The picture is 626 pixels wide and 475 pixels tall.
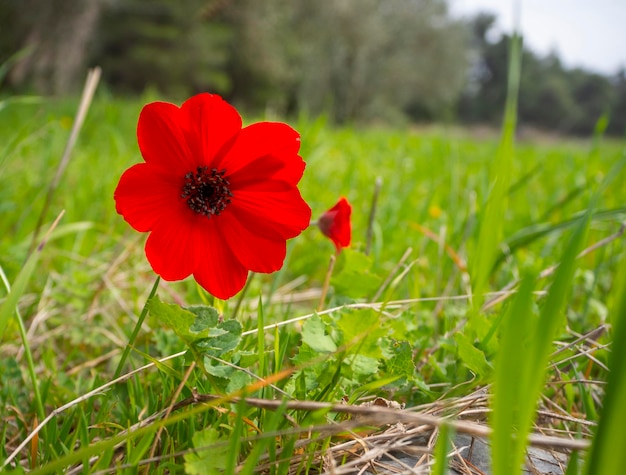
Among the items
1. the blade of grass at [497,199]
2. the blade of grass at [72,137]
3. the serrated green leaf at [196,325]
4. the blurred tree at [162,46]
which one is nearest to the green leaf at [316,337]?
the serrated green leaf at [196,325]

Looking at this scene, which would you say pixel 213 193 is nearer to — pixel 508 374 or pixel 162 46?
pixel 508 374

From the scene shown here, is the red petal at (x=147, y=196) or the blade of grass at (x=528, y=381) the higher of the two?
the red petal at (x=147, y=196)

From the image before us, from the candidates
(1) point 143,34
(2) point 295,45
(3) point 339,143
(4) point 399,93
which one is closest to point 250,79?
(2) point 295,45

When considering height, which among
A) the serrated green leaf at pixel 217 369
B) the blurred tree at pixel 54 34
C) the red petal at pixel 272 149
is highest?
the blurred tree at pixel 54 34

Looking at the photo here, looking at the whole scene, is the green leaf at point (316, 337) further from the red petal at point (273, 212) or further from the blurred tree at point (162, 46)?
the blurred tree at point (162, 46)

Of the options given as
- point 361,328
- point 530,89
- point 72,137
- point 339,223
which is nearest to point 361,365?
point 361,328

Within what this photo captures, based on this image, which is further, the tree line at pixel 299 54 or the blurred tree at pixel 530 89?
the blurred tree at pixel 530 89

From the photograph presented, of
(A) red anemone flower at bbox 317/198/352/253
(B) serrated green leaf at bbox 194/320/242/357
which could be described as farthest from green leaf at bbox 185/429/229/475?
(A) red anemone flower at bbox 317/198/352/253

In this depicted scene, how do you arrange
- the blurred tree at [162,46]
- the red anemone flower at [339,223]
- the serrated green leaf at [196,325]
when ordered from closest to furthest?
the serrated green leaf at [196,325] < the red anemone flower at [339,223] < the blurred tree at [162,46]
